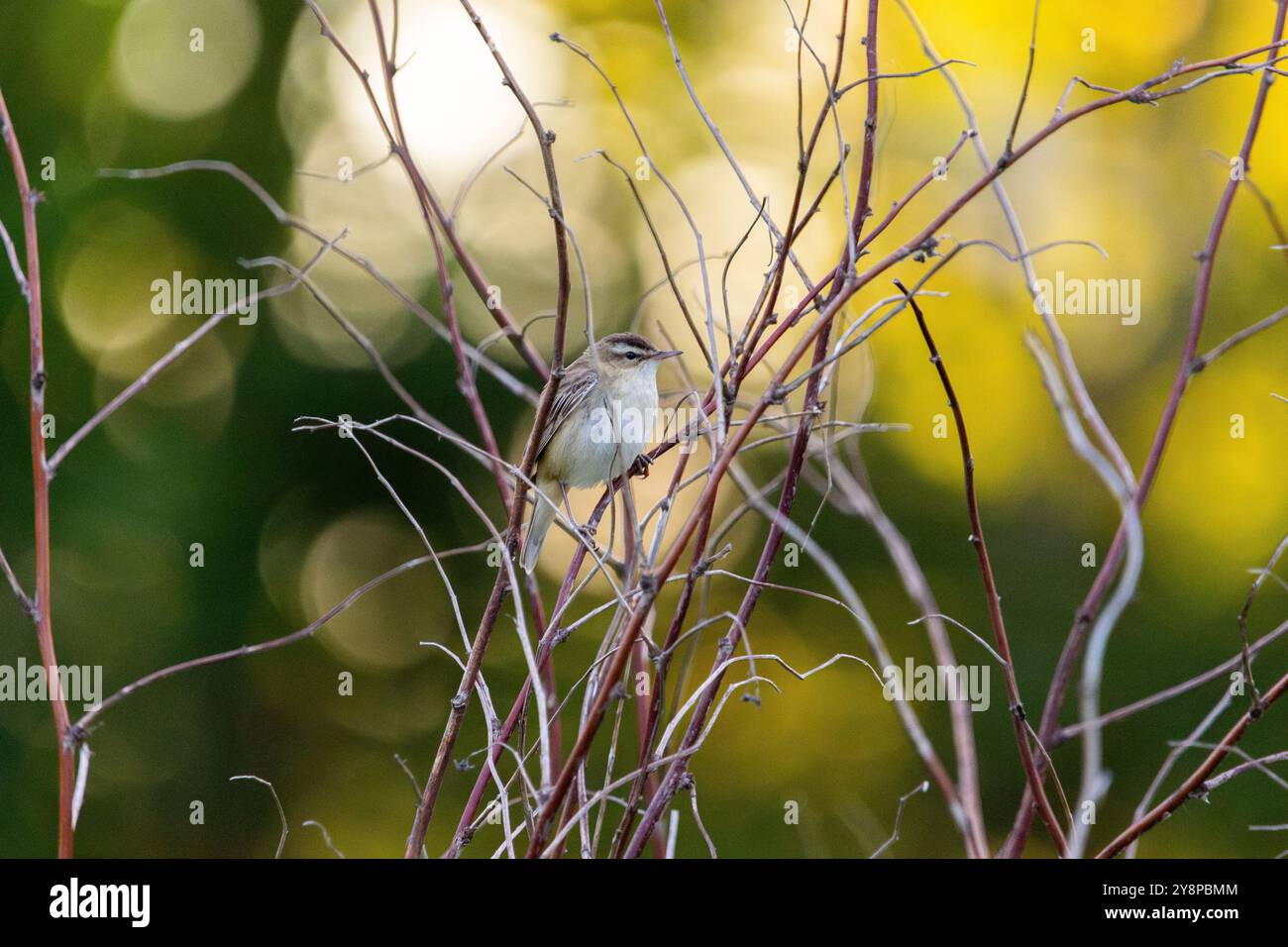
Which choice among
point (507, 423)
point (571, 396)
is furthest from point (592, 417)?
point (507, 423)

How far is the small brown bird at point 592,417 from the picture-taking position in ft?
16.7

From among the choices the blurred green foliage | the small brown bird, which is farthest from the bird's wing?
the blurred green foliage

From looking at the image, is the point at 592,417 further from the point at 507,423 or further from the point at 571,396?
the point at 507,423

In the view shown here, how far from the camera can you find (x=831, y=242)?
380 inches

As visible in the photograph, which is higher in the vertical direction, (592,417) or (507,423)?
(507,423)

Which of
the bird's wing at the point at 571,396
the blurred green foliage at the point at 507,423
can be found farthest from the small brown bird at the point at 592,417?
the blurred green foliage at the point at 507,423

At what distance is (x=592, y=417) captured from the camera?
5250 millimetres

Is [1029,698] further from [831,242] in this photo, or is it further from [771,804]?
[831,242]

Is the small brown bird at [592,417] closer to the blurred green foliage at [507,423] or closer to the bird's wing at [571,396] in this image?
the bird's wing at [571,396]

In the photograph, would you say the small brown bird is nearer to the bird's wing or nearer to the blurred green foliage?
the bird's wing

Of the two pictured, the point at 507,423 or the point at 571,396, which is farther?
the point at 507,423

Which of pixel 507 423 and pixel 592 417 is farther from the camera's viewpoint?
pixel 507 423

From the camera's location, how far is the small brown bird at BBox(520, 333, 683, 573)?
5.08 metres

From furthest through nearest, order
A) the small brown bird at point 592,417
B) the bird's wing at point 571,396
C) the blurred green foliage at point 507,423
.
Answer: the blurred green foliage at point 507,423
the bird's wing at point 571,396
the small brown bird at point 592,417
